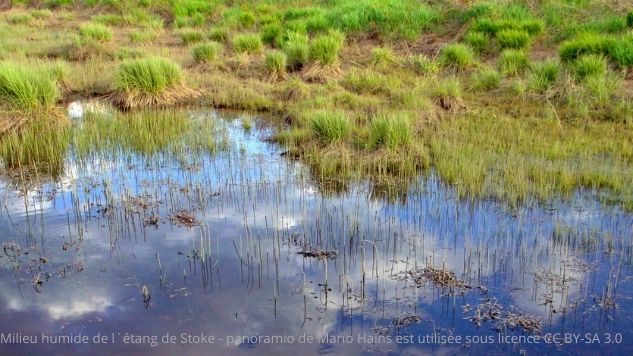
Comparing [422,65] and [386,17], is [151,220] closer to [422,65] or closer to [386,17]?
[422,65]

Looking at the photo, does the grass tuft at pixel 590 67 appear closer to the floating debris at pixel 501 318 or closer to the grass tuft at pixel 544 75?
the grass tuft at pixel 544 75

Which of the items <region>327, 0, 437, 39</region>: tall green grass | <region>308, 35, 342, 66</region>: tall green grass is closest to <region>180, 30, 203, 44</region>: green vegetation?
<region>327, 0, 437, 39</region>: tall green grass

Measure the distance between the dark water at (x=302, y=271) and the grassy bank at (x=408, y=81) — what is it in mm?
965

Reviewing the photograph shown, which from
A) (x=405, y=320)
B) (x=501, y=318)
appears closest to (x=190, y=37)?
(x=405, y=320)

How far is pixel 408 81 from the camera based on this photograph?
40.3ft

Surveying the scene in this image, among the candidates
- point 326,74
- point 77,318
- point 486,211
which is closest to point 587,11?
point 326,74

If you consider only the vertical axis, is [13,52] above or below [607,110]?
above

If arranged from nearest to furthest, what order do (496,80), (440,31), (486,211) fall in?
(486,211), (496,80), (440,31)

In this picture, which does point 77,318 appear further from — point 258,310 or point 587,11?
point 587,11

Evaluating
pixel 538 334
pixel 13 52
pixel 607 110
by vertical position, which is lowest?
pixel 538 334

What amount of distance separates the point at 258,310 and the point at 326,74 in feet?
26.8

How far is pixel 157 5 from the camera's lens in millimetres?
21219

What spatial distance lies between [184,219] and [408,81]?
21.8 feet

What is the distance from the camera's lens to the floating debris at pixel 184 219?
675 centimetres
